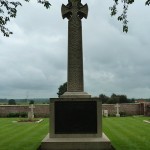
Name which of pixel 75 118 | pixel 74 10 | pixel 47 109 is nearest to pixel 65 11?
pixel 74 10

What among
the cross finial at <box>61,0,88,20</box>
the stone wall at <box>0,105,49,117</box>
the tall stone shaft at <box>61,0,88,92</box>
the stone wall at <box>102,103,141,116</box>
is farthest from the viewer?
the stone wall at <box>102,103,141,116</box>

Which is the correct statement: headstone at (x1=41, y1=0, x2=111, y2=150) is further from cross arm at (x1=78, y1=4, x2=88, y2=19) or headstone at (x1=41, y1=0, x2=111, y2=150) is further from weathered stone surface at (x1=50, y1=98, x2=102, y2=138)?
cross arm at (x1=78, y1=4, x2=88, y2=19)

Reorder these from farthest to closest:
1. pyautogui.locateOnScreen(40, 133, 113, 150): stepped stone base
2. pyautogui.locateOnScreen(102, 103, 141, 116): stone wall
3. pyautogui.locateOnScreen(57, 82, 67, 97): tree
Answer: pyautogui.locateOnScreen(57, 82, 67, 97): tree, pyautogui.locateOnScreen(102, 103, 141, 116): stone wall, pyautogui.locateOnScreen(40, 133, 113, 150): stepped stone base

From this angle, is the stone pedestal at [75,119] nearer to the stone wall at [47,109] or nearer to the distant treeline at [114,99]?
the stone wall at [47,109]

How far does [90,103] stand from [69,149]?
189 cm

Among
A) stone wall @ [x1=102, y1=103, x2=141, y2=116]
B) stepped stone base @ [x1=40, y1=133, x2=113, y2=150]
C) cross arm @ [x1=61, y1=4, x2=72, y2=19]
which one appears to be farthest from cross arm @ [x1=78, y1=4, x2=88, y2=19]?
stone wall @ [x1=102, y1=103, x2=141, y2=116]

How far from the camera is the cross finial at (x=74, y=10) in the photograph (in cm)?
1551

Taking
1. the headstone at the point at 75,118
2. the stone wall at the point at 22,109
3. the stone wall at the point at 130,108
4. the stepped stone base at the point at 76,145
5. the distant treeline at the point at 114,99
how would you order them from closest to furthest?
the stepped stone base at the point at 76,145
the headstone at the point at 75,118
the stone wall at the point at 22,109
the stone wall at the point at 130,108
the distant treeline at the point at 114,99

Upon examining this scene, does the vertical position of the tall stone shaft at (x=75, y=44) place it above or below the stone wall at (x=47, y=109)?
above

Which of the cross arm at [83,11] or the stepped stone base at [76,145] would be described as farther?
the cross arm at [83,11]

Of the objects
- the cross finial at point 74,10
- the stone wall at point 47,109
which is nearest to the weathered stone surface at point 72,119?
the cross finial at point 74,10

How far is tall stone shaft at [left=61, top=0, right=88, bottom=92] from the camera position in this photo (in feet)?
48.8

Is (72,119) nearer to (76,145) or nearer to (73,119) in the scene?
(73,119)

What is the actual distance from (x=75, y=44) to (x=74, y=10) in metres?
1.36
